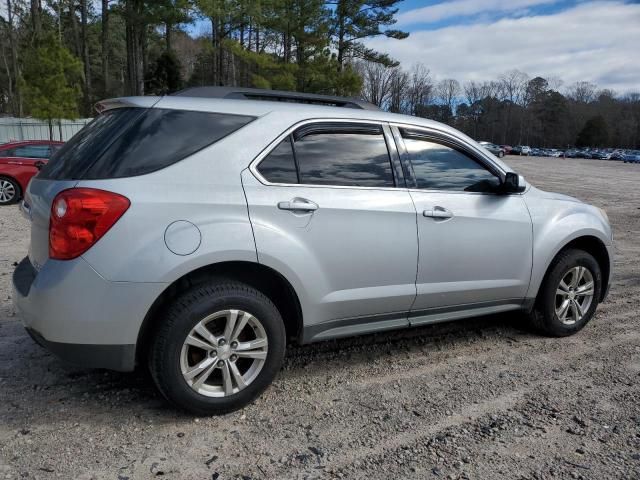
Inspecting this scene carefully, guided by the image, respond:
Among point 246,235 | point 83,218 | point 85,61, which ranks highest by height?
point 85,61

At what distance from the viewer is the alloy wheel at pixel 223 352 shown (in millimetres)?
2844

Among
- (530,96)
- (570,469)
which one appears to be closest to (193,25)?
(570,469)

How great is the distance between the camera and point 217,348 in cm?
288

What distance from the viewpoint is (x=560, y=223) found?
417cm

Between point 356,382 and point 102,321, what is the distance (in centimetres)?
164

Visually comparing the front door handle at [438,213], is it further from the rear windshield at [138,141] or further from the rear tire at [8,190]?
the rear tire at [8,190]

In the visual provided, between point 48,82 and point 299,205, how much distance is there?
841 inches

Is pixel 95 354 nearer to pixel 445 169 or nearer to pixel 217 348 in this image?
pixel 217 348

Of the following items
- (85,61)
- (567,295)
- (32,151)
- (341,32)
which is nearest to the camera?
(567,295)

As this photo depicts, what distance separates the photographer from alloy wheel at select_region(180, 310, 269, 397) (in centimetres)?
284

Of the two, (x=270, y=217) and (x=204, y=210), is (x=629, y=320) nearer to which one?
(x=270, y=217)

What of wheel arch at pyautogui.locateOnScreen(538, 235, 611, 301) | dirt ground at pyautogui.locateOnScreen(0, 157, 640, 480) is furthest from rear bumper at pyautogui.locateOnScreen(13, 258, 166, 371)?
wheel arch at pyautogui.locateOnScreen(538, 235, 611, 301)

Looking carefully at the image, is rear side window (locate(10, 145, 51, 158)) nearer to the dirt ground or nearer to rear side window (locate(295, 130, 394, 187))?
the dirt ground

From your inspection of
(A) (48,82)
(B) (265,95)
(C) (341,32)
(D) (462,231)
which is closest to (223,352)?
(B) (265,95)
